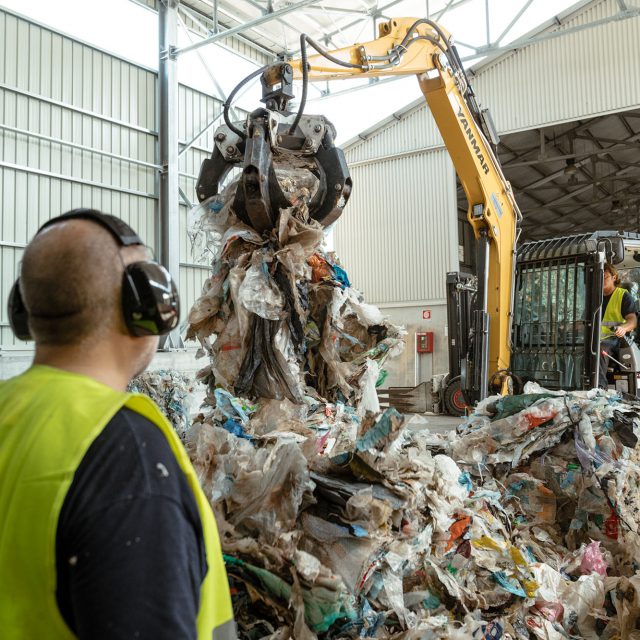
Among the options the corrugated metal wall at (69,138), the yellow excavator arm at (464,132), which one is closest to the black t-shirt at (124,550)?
the yellow excavator arm at (464,132)

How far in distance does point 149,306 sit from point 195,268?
393 inches

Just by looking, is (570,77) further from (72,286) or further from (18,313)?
(72,286)

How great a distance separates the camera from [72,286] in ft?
2.96

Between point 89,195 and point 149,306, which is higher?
point 89,195

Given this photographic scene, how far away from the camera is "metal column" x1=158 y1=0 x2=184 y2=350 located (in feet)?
32.5

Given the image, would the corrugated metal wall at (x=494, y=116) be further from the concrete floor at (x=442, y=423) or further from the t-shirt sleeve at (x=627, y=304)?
the t-shirt sleeve at (x=627, y=304)

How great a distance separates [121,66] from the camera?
31.9ft

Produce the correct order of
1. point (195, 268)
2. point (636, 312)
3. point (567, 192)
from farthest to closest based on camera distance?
point (567, 192), point (195, 268), point (636, 312)

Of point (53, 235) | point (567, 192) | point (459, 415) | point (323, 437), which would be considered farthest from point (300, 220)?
point (567, 192)

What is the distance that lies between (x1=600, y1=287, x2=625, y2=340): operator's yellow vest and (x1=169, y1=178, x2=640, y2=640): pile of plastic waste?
1.89m

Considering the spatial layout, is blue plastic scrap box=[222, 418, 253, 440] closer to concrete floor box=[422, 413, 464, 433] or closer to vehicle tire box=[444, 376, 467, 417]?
concrete floor box=[422, 413, 464, 433]

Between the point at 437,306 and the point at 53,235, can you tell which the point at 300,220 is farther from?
the point at 437,306

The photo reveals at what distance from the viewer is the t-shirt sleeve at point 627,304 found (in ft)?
18.1

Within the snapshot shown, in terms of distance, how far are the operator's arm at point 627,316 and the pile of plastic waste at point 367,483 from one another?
1.64 meters
